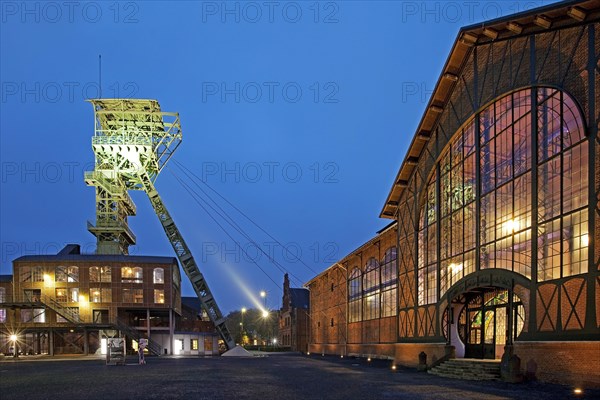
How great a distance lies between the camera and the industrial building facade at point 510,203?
16.0 m

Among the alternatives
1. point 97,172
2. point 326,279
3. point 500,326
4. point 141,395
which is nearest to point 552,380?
point 500,326

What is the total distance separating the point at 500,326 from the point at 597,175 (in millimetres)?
10274

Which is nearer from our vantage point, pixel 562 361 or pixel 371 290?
pixel 562 361

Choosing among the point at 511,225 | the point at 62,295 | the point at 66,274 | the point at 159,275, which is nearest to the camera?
the point at 511,225

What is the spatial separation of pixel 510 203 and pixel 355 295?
26.8 m

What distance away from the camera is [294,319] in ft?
246

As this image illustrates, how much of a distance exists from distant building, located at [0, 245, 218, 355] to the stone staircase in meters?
36.5

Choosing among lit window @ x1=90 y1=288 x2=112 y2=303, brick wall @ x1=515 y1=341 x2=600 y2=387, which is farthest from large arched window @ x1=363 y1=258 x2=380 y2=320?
lit window @ x1=90 y1=288 x2=112 y2=303

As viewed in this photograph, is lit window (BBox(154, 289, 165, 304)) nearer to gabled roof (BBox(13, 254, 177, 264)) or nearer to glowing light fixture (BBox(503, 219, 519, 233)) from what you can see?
gabled roof (BBox(13, 254, 177, 264))

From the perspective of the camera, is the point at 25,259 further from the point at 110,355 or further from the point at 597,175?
the point at 597,175

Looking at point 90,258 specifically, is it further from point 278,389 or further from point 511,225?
point 511,225

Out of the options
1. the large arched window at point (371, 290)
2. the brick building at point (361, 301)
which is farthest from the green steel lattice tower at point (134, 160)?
the large arched window at point (371, 290)

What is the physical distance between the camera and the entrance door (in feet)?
74.9

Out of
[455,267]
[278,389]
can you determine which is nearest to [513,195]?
[455,267]
